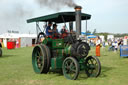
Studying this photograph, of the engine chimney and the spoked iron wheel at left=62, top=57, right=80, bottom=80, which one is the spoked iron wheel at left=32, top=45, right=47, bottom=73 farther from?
the engine chimney

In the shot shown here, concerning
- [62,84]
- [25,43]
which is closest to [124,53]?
[62,84]

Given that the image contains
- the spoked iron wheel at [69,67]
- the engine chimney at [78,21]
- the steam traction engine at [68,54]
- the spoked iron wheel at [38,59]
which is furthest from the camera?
the spoked iron wheel at [38,59]

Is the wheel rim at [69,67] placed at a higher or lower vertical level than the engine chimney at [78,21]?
lower

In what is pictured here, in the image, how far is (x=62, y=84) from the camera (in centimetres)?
514

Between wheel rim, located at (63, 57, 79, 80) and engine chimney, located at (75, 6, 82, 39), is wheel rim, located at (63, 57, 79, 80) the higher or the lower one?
the lower one

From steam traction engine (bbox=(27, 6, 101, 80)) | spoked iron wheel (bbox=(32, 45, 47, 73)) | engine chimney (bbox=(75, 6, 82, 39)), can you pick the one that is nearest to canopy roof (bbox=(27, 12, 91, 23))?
steam traction engine (bbox=(27, 6, 101, 80))

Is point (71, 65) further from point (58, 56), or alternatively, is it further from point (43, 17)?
point (43, 17)

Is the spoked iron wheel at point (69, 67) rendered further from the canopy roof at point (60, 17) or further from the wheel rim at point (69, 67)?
the canopy roof at point (60, 17)

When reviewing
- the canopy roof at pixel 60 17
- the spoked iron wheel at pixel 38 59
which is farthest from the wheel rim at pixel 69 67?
the canopy roof at pixel 60 17

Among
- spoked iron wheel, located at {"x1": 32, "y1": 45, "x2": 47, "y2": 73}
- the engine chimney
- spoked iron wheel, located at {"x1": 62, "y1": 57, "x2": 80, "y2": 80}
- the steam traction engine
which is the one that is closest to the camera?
spoked iron wheel, located at {"x1": 62, "y1": 57, "x2": 80, "y2": 80}

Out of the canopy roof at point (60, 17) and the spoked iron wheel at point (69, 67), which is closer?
the spoked iron wheel at point (69, 67)

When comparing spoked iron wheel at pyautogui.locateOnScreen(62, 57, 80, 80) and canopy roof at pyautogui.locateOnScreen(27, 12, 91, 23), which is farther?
canopy roof at pyautogui.locateOnScreen(27, 12, 91, 23)

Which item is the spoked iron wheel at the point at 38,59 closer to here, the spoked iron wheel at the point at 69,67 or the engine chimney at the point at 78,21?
the spoked iron wheel at the point at 69,67

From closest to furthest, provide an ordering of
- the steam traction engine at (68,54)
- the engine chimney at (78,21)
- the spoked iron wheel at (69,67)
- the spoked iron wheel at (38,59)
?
the spoked iron wheel at (69,67) < the steam traction engine at (68,54) < the engine chimney at (78,21) < the spoked iron wheel at (38,59)
